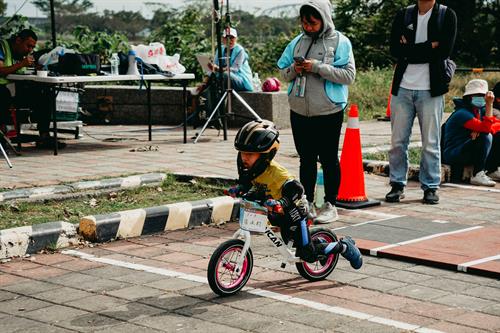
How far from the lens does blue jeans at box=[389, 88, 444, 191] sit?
371 inches

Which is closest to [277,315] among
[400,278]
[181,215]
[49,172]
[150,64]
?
[400,278]

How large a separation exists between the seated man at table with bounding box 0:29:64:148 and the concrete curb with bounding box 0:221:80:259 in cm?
499

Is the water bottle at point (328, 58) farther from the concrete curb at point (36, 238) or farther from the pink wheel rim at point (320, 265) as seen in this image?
the concrete curb at point (36, 238)

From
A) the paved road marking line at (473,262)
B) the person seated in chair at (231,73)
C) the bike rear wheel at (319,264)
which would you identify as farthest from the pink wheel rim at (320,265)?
the person seated in chair at (231,73)

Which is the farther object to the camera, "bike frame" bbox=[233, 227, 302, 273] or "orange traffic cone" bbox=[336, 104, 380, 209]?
"orange traffic cone" bbox=[336, 104, 380, 209]

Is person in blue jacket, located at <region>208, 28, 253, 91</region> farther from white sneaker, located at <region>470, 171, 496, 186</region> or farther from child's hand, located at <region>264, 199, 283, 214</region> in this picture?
child's hand, located at <region>264, 199, 283, 214</region>

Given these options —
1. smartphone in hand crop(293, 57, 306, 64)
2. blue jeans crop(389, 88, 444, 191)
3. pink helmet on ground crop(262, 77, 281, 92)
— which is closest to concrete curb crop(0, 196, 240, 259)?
smartphone in hand crop(293, 57, 306, 64)

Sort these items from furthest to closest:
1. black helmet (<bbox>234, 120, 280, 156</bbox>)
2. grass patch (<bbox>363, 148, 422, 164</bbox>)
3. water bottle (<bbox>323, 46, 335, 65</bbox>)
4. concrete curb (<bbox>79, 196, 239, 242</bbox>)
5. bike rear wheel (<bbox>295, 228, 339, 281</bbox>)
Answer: grass patch (<bbox>363, 148, 422, 164</bbox>) < water bottle (<bbox>323, 46, 335, 65</bbox>) < concrete curb (<bbox>79, 196, 239, 242</bbox>) < bike rear wheel (<bbox>295, 228, 339, 281</bbox>) < black helmet (<bbox>234, 120, 280, 156</bbox>)

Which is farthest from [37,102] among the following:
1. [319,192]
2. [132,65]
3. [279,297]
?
[279,297]

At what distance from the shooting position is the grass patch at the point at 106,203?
8133 millimetres

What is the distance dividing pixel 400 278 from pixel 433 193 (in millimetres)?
3026

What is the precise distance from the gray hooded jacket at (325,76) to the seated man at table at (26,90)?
4.69 metres

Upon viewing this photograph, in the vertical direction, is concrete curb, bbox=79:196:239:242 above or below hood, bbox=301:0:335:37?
below

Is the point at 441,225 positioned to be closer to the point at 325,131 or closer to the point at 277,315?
the point at 325,131
